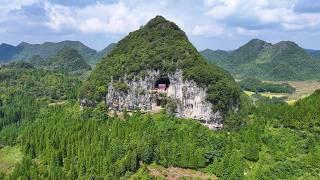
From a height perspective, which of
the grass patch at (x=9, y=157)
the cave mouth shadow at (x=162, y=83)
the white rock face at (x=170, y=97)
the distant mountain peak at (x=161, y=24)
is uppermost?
the distant mountain peak at (x=161, y=24)

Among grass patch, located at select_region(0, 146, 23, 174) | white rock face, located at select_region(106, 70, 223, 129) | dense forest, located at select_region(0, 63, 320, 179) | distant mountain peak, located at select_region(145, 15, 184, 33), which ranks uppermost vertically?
distant mountain peak, located at select_region(145, 15, 184, 33)

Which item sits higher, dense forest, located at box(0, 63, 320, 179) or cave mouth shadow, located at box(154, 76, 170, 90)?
cave mouth shadow, located at box(154, 76, 170, 90)

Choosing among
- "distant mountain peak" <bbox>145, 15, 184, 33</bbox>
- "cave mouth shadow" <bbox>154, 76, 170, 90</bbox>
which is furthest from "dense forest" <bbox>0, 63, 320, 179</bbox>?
"distant mountain peak" <bbox>145, 15, 184, 33</bbox>

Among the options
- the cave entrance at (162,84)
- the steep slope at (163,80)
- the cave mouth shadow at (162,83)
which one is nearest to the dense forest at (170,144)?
the steep slope at (163,80)

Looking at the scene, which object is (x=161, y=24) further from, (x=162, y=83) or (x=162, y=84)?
(x=162, y=84)

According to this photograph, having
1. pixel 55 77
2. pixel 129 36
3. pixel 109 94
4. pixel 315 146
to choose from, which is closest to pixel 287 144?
pixel 315 146

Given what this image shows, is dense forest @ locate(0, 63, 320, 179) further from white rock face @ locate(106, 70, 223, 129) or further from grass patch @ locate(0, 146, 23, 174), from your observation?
white rock face @ locate(106, 70, 223, 129)

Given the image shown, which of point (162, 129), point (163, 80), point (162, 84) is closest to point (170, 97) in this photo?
point (162, 84)

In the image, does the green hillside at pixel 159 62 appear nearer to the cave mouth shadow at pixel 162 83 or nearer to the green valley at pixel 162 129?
the green valley at pixel 162 129
